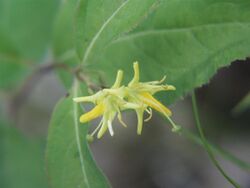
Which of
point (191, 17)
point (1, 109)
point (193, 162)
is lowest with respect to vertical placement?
point (193, 162)

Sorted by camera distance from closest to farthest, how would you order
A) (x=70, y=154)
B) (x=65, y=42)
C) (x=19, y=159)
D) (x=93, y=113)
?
(x=93, y=113) → (x=70, y=154) → (x=65, y=42) → (x=19, y=159)

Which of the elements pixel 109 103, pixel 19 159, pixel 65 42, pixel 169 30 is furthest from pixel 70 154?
pixel 19 159

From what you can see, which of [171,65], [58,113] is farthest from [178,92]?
[58,113]

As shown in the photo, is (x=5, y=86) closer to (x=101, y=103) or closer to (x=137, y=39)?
(x=137, y=39)

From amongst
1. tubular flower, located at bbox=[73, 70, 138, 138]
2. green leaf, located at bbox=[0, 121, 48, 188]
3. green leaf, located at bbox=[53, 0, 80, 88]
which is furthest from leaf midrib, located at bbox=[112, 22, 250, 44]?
green leaf, located at bbox=[0, 121, 48, 188]

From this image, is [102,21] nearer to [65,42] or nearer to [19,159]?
[65,42]

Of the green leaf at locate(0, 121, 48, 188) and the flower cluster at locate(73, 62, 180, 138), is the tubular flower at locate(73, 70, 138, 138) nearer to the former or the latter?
the flower cluster at locate(73, 62, 180, 138)
